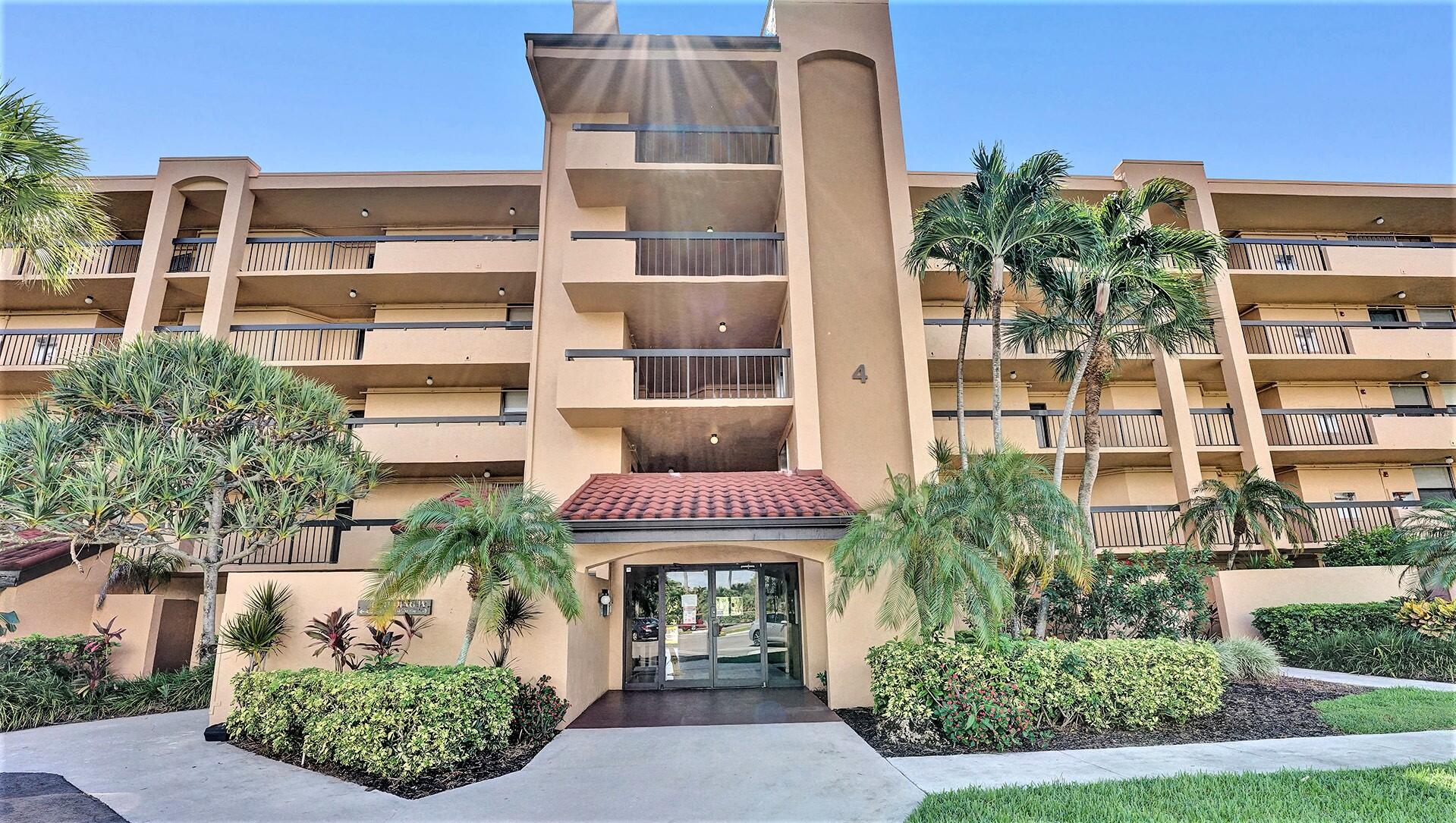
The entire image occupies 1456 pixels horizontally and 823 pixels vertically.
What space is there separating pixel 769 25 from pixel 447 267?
10496mm

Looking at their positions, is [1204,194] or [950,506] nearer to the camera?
[950,506]

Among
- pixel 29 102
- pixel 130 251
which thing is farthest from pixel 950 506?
pixel 130 251

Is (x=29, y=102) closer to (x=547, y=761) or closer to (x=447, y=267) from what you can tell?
(x=547, y=761)

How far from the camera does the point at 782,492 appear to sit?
1152 centimetres

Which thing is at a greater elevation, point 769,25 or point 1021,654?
point 769,25

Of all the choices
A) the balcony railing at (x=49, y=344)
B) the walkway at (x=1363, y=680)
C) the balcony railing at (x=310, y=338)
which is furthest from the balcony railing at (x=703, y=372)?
the balcony railing at (x=49, y=344)

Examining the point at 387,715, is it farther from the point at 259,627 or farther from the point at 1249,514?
the point at 1249,514

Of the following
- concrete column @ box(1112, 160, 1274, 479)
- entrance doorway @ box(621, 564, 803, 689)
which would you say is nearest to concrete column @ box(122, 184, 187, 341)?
entrance doorway @ box(621, 564, 803, 689)

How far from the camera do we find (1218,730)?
8859mm

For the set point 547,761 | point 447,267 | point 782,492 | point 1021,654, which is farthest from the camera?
point 447,267

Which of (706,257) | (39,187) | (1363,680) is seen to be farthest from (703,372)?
(1363,680)

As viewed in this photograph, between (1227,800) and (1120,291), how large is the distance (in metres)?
8.89

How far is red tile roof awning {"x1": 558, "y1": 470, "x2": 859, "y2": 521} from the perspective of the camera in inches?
405

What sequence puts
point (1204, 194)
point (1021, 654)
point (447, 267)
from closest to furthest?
point (1021, 654) < point (447, 267) < point (1204, 194)
